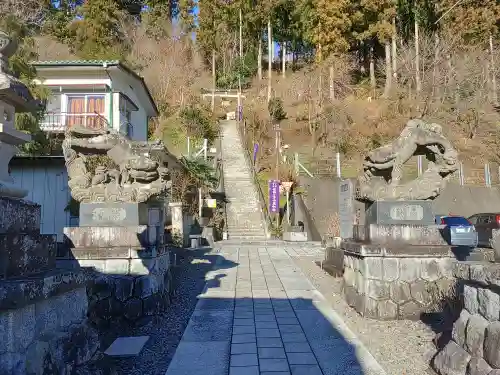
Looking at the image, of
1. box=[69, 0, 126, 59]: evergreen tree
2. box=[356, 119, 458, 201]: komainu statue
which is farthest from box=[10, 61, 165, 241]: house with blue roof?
box=[356, 119, 458, 201]: komainu statue

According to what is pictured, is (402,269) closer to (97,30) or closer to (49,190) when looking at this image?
(49,190)

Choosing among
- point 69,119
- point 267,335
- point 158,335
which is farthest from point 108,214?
point 69,119

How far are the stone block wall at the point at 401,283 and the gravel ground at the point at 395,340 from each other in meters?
0.17

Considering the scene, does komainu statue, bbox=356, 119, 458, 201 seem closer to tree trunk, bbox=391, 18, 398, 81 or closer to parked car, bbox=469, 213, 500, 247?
parked car, bbox=469, 213, 500, 247

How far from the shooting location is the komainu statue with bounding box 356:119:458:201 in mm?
6199

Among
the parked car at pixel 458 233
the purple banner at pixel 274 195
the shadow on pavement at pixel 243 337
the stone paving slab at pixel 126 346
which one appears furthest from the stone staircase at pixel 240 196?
the stone paving slab at pixel 126 346

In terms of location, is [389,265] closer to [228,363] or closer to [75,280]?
[228,363]

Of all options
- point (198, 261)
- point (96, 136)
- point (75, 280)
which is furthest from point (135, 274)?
point (198, 261)

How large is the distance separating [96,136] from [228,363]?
4129 mm

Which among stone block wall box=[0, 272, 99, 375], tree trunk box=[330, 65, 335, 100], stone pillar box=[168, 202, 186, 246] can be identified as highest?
tree trunk box=[330, 65, 335, 100]

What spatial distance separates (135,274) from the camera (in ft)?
19.4

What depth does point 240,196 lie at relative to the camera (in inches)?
883

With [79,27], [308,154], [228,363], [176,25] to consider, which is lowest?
[228,363]

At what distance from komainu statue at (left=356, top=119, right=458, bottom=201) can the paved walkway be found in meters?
1.95
